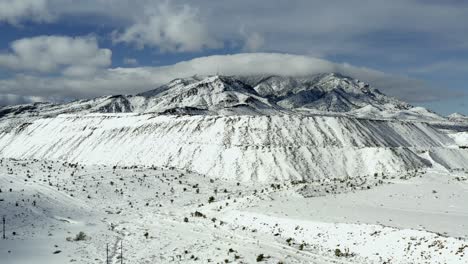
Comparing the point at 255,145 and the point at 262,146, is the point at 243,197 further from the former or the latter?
the point at 255,145

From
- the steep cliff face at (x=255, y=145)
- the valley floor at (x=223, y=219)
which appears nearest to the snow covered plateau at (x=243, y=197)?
the valley floor at (x=223, y=219)

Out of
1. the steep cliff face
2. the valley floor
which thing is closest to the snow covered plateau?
the valley floor

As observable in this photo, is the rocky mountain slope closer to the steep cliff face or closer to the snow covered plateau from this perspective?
the steep cliff face

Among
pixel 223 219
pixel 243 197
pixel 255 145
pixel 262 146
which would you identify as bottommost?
pixel 223 219

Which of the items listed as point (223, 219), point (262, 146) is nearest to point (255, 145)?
point (262, 146)

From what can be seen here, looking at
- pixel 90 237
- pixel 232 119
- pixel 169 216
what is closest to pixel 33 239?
pixel 90 237

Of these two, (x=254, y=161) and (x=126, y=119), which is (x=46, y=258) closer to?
(x=254, y=161)

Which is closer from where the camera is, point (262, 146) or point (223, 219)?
point (223, 219)
